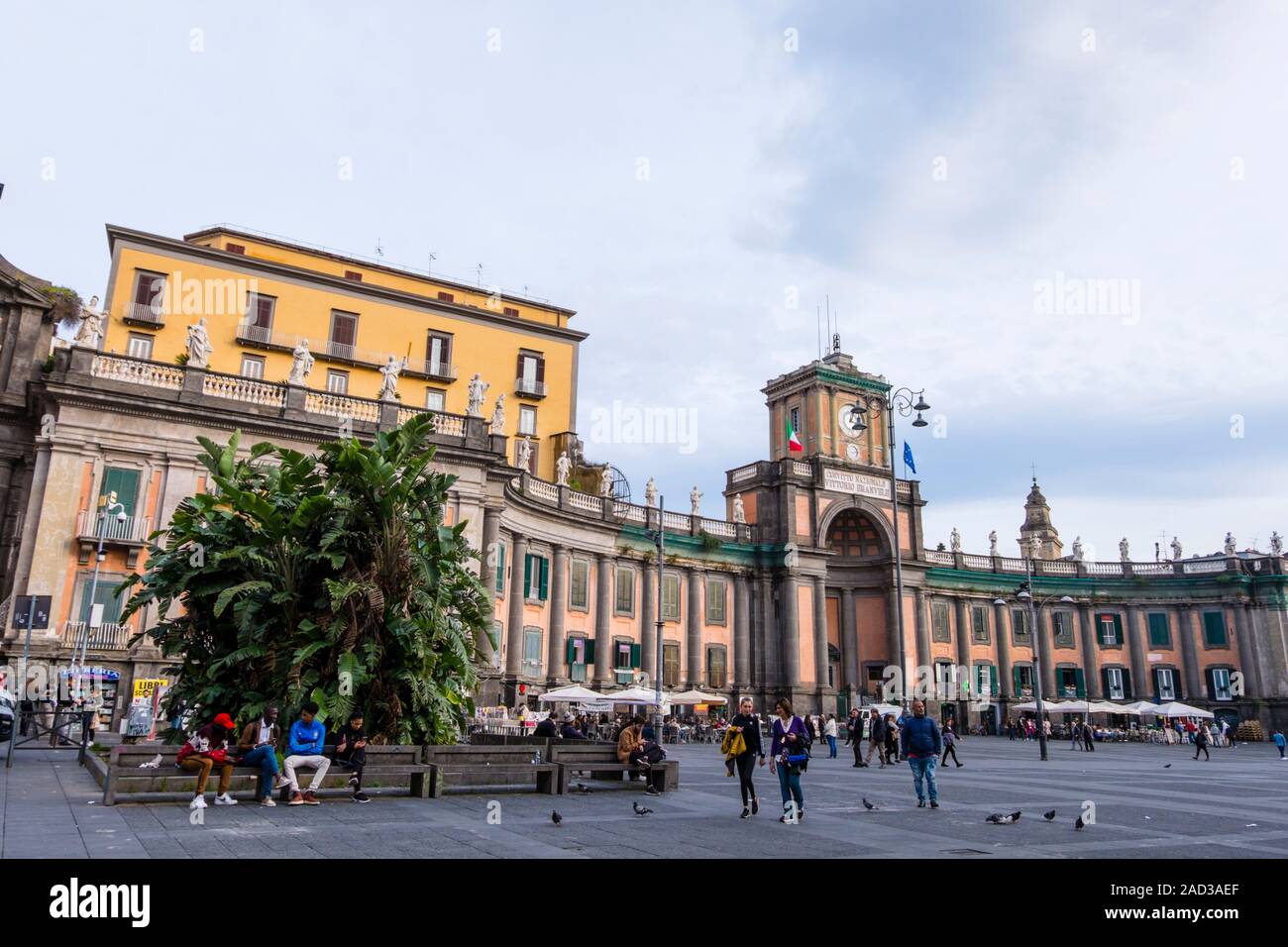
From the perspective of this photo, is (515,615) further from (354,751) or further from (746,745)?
(746,745)

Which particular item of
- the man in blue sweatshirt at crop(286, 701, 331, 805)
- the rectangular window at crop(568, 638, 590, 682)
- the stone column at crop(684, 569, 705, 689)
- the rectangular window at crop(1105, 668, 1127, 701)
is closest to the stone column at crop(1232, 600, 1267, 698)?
the rectangular window at crop(1105, 668, 1127, 701)

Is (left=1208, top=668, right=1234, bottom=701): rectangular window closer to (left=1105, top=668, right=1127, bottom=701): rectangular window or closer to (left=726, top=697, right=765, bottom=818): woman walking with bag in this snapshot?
(left=1105, top=668, right=1127, bottom=701): rectangular window

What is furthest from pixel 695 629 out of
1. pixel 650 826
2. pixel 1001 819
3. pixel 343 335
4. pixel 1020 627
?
pixel 650 826

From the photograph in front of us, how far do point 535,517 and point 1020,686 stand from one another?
38.0m

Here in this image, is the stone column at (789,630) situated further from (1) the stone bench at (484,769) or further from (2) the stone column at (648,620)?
(1) the stone bench at (484,769)

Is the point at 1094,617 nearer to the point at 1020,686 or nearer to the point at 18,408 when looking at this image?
the point at 1020,686

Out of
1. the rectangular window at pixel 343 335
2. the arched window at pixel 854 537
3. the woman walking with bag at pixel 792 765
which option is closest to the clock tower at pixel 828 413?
the arched window at pixel 854 537

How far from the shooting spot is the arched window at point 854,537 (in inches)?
2280

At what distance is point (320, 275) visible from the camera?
137ft

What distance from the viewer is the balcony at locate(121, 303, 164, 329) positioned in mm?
37625

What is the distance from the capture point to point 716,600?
170 ft

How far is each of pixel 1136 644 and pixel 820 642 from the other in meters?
26.4
